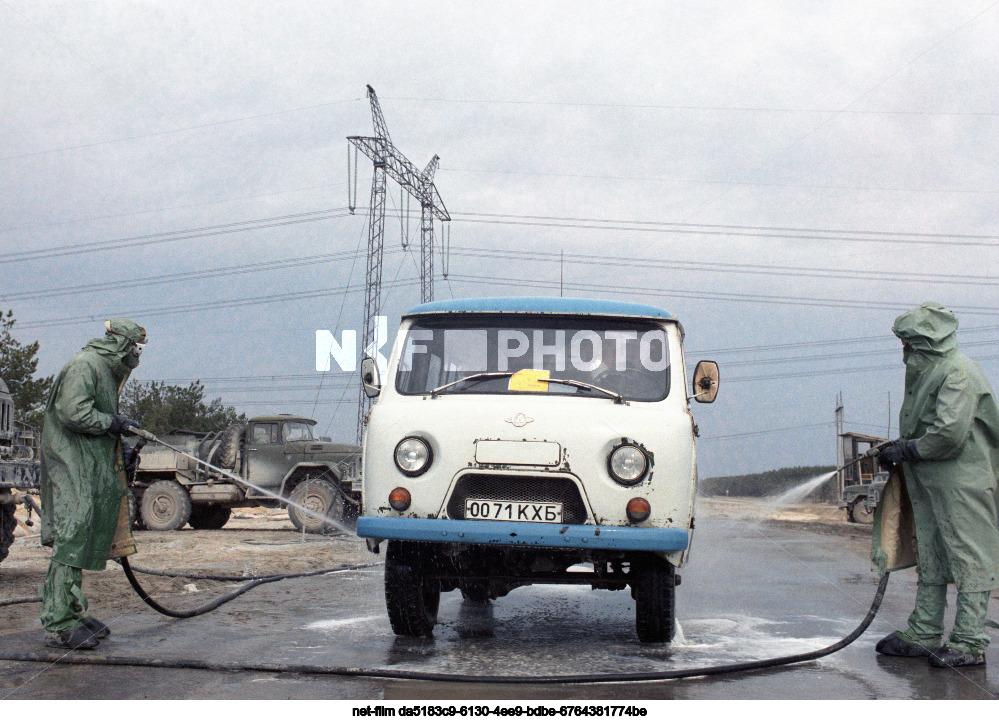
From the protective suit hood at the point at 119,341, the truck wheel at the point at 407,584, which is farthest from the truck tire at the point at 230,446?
the truck wheel at the point at 407,584

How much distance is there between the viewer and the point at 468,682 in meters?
4.98

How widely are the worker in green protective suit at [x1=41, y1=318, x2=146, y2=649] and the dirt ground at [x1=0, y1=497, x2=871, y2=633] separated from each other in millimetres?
1057

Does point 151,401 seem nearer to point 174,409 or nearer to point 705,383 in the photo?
point 174,409

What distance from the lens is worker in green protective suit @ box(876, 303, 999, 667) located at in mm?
5688

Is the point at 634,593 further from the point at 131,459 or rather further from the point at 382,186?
the point at 382,186

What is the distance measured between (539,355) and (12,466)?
520 cm

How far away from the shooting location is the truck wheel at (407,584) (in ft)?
19.9

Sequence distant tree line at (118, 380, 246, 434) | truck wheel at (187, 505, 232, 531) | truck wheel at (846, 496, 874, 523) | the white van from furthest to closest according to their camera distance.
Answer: distant tree line at (118, 380, 246, 434) < truck wheel at (846, 496, 874, 523) < truck wheel at (187, 505, 232, 531) < the white van

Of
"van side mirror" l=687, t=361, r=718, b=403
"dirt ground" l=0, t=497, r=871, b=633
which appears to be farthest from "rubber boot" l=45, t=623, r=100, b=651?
"van side mirror" l=687, t=361, r=718, b=403

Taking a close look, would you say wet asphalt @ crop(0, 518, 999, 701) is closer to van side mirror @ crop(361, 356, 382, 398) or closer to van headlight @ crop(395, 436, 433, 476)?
van headlight @ crop(395, 436, 433, 476)

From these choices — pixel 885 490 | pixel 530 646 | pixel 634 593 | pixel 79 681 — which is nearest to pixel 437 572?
pixel 530 646

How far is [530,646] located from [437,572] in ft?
2.42

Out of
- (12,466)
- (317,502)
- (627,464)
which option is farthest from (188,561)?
(627,464)

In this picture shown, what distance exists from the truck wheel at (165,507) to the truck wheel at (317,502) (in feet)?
10.5
